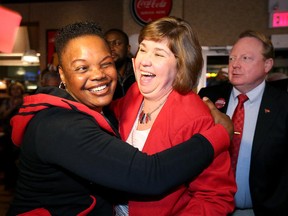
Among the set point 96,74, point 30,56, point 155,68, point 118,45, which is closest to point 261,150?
point 155,68

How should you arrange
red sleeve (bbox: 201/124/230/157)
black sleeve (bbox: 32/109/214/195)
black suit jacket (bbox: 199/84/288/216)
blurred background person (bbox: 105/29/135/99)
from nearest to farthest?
1. black sleeve (bbox: 32/109/214/195)
2. red sleeve (bbox: 201/124/230/157)
3. black suit jacket (bbox: 199/84/288/216)
4. blurred background person (bbox: 105/29/135/99)

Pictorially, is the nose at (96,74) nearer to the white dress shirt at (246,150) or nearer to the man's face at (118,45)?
the white dress shirt at (246,150)

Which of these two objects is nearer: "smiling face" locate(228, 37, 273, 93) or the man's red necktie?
the man's red necktie

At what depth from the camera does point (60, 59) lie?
1.35 m

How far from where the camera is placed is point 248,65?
2248 mm

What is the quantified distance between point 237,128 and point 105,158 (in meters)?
1.26

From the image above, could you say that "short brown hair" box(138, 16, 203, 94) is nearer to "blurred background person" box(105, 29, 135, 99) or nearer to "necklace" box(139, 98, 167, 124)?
"necklace" box(139, 98, 167, 124)

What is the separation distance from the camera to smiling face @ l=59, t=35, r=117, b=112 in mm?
1271

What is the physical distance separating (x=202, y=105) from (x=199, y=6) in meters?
4.19

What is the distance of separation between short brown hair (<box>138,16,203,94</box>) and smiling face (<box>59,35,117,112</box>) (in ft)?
0.76

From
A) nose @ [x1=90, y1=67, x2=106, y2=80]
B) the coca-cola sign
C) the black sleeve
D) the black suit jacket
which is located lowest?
the black suit jacket

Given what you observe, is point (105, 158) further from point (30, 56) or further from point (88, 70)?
point (30, 56)

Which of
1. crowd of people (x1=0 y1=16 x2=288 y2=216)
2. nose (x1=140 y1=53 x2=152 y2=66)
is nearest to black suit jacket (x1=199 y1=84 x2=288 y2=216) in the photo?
crowd of people (x1=0 y1=16 x2=288 y2=216)

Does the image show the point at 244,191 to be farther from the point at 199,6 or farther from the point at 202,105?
the point at 199,6
